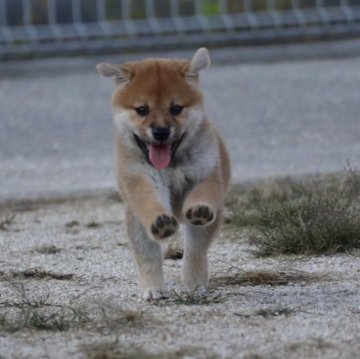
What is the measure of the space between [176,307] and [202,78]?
30.6 feet

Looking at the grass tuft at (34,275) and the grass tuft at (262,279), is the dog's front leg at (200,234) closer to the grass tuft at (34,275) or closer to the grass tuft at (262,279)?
the grass tuft at (262,279)

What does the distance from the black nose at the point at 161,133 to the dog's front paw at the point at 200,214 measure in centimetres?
42

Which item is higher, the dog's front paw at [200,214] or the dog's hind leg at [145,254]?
the dog's front paw at [200,214]

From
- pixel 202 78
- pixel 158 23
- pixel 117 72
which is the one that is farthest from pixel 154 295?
pixel 158 23

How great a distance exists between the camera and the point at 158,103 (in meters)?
6.70

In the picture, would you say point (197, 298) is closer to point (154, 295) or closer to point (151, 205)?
point (154, 295)

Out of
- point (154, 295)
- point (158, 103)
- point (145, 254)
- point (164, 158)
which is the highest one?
point (158, 103)

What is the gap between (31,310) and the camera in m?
6.09

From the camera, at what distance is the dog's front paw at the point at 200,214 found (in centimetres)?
634

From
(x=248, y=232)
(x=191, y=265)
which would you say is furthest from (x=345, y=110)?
(x=191, y=265)

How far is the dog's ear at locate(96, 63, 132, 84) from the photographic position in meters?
6.89

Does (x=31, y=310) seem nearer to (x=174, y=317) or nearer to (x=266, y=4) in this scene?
(x=174, y=317)

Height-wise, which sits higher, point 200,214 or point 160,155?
point 160,155

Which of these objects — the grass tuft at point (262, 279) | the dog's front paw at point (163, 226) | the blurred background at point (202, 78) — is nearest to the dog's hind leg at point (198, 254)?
the grass tuft at point (262, 279)
